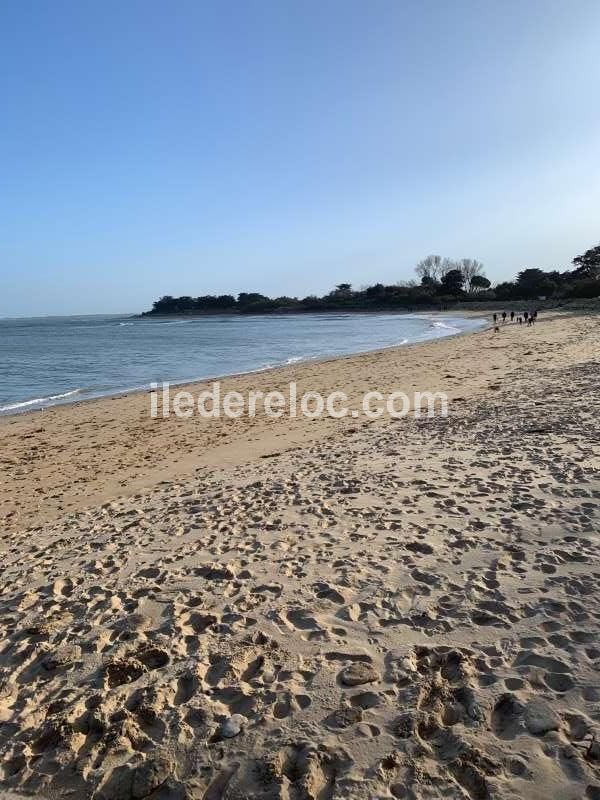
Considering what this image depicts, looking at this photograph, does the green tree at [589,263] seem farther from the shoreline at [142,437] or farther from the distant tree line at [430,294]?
the shoreline at [142,437]

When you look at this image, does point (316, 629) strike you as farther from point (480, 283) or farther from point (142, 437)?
point (480, 283)

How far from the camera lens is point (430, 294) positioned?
4085 inches

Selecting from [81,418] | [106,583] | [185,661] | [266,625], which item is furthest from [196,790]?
[81,418]

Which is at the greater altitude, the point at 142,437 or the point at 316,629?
the point at 316,629

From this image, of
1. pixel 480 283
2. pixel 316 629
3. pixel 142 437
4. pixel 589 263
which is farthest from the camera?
pixel 480 283

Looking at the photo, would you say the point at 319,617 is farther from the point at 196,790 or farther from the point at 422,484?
the point at 422,484

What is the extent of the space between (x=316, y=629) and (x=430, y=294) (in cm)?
10610

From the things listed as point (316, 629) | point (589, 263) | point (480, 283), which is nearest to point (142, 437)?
point (316, 629)

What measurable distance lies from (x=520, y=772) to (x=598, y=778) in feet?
1.04

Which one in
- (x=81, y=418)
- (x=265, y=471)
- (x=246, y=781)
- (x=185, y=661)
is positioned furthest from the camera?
(x=81, y=418)

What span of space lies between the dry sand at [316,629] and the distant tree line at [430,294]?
7140cm

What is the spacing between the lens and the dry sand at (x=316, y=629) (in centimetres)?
246

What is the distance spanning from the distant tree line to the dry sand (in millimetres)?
71402

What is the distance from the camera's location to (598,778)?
2.23 metres
